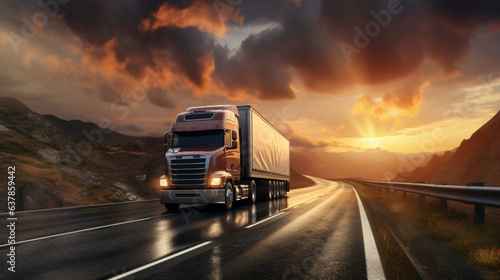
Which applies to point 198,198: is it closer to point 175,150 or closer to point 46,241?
point 175,150

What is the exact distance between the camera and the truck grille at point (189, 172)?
13021mm

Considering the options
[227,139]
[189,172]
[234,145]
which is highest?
[227,139]

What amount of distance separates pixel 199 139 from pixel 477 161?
70899mm

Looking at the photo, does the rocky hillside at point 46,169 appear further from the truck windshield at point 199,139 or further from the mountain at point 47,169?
the truck windshield at point 199,139

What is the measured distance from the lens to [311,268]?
4984mm

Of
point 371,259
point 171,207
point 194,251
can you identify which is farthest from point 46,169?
point 371,259

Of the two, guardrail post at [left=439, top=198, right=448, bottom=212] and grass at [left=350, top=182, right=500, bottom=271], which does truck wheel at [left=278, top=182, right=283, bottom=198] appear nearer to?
guardrail post at [left=439, top=198, right=448, bottom=212]

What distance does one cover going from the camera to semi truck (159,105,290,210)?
13016 mm

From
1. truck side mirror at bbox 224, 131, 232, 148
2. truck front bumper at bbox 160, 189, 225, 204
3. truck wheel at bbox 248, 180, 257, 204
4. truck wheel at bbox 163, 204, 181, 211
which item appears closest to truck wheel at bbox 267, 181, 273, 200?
truck wheel at bbox 248, 180, 257, 204

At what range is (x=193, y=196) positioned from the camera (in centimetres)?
1292

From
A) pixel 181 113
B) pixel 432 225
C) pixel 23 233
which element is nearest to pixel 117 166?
pixel 181 113

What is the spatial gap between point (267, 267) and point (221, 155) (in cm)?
880

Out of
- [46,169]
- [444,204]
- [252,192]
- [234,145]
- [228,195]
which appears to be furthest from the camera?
[46,169]

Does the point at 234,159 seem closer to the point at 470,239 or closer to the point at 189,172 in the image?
the point at 189,172
